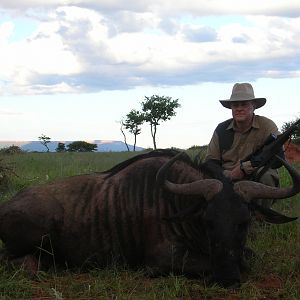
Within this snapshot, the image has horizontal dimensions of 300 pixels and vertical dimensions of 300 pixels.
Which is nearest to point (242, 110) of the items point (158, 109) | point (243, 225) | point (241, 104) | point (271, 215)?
point (241, 104)

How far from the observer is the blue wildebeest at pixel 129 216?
411 centimetres

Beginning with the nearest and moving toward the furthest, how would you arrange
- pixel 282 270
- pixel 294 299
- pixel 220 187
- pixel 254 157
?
pixel 294 299, pixel 220 187, pixel 282 270, pixel 254 157

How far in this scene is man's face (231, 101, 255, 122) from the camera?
5.34 metres

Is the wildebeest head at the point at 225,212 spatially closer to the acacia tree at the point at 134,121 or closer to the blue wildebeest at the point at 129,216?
the blue wildebeest at the point at 129,216

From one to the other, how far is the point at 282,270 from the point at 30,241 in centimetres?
193

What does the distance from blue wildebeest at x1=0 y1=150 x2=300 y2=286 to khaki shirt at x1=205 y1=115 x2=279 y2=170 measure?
1077 mm

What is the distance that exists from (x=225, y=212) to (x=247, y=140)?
1.80m

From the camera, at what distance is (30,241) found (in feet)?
14.6

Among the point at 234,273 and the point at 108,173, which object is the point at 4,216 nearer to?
the point at 108,173

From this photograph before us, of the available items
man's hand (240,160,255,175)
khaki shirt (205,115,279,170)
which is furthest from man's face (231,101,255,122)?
man's hand (240,160,255,175)

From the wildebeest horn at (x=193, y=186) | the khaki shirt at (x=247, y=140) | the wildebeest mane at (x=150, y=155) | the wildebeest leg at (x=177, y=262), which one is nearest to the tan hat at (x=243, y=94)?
the khaki shirt at (x=247, y=140)

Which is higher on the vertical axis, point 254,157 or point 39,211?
point 254,157

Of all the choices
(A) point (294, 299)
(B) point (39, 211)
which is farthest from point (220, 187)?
(B) point (39, 211)

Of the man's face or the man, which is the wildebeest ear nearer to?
the man
